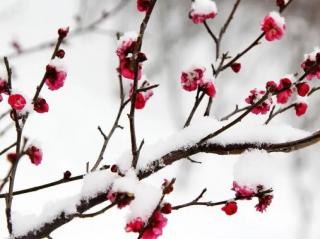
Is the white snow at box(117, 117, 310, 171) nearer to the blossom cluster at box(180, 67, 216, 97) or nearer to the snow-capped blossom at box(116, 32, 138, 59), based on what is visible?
the blossom cluster at box(180, 67, 216, 97)

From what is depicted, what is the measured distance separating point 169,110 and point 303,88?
4867 millimetres

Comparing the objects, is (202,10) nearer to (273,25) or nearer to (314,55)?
(273,25)

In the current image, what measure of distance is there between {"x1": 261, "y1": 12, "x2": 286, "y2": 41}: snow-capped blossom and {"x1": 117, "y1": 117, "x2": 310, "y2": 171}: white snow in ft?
0.73

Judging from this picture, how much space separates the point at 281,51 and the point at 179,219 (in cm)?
250

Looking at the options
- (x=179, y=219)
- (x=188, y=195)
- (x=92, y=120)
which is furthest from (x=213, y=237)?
(x=92, y=120)

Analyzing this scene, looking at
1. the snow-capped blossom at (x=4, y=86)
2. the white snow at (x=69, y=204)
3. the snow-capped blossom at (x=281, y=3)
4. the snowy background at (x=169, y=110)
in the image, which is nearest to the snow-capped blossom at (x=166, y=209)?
the white snow at (x=69, y=204)

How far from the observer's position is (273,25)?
966 millimetres

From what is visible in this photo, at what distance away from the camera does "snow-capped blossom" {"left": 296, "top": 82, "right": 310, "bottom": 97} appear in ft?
3.32

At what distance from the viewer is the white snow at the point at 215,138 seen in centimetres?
88

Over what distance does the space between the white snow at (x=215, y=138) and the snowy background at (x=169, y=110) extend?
2.97 m

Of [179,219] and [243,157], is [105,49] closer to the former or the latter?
[179,219]

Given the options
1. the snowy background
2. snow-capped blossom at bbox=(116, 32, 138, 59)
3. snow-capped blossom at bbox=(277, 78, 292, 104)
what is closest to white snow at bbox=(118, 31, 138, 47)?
snow-capped blossom at bbox=(116, 32, 138, 59)

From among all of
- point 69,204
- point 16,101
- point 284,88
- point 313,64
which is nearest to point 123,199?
point 69,204

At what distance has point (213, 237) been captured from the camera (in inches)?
167
